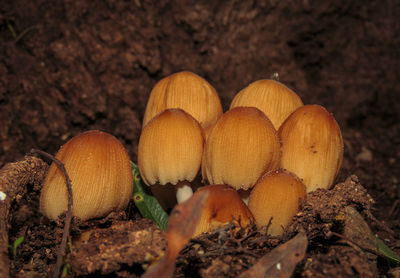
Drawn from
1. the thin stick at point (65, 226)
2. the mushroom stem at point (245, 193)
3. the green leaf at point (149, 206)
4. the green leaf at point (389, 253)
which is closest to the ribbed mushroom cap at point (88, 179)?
the thin stick at point (65, 226)

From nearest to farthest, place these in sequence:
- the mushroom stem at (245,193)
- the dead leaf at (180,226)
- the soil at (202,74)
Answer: the dead leaf at (180,226) → the soil at (202,74) → the mushroom stem at (245,193)

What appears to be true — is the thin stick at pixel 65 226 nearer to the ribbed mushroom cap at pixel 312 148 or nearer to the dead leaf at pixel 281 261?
the dead leaf at pixel 281 261

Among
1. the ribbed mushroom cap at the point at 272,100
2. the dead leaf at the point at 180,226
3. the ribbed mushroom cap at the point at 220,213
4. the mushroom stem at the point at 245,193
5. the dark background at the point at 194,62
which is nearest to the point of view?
the dead leaf at the point at 180,226

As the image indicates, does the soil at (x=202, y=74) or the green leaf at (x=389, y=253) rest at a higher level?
the soil at (x=202, y=74)

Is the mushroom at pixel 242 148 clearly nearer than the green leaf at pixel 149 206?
Yes

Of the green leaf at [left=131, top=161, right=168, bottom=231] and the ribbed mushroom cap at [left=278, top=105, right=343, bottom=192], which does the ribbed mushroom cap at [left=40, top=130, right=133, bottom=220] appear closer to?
the green leaf at [left=131, top=161, right=168, bottom=231]

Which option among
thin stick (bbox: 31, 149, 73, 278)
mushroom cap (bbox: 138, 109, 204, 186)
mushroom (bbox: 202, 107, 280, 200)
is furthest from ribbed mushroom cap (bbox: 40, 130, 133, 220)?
mushroom (bbox: 202, 107, 280, 200)

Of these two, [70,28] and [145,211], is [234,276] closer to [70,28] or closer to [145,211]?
[145,211]

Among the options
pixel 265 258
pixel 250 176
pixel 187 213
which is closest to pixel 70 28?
pixel 250 176
